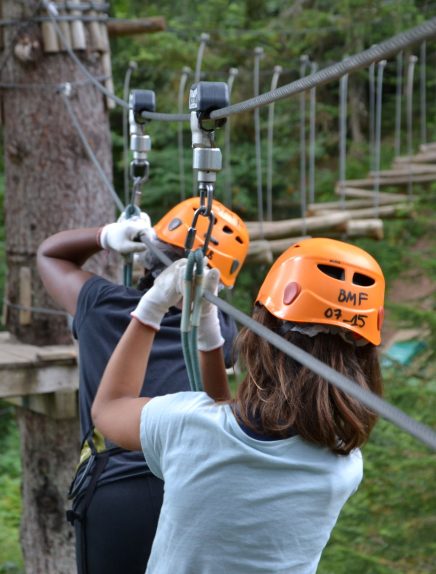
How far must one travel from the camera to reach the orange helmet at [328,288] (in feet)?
4.75

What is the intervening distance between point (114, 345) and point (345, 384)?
3.62 ft

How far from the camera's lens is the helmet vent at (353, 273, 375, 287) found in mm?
1526

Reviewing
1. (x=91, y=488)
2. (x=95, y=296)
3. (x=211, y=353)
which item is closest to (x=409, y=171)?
(x=95, y=296)

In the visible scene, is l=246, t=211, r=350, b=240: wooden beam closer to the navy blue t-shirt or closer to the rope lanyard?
the navy blue t-shirt

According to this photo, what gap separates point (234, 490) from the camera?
4.65 ft

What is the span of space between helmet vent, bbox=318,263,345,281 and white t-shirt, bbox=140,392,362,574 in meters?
0.26

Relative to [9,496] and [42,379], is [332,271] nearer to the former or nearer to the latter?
[42,379]

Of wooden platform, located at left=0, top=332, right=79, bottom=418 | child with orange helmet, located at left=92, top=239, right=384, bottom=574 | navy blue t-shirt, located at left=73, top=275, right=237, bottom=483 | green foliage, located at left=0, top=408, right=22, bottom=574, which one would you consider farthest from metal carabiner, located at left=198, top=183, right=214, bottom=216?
green foliage, located at left=0, top=408, right=22, bottom=574

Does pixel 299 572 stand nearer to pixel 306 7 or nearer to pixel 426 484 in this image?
pixel 426 484

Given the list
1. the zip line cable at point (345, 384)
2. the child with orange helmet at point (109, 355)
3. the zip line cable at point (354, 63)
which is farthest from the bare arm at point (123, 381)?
the child with orange helmet at point (109, 355)

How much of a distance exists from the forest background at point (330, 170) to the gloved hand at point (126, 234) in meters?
1.90

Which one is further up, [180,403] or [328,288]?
[328,288]

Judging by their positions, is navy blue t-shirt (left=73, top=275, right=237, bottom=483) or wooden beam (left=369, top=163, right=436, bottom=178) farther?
wooden beam (left=369, top=163, right=436, bottom=178)

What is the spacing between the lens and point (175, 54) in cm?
1005
